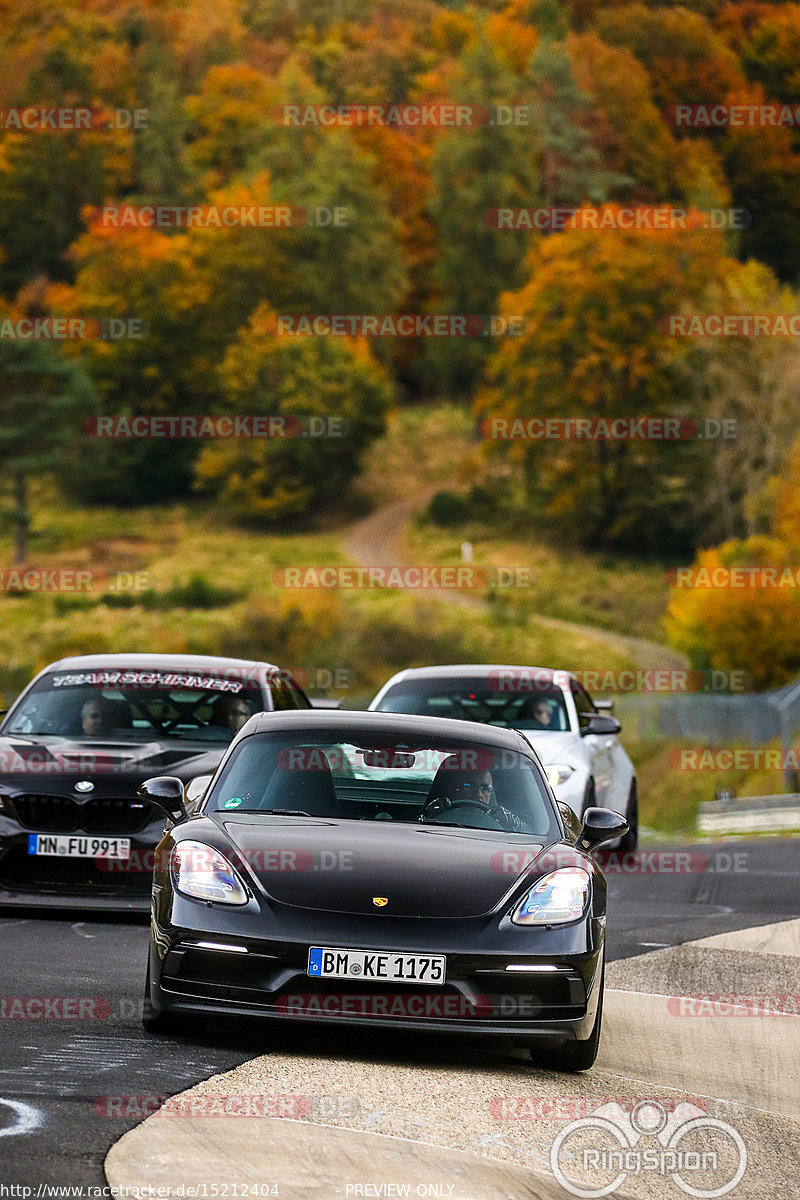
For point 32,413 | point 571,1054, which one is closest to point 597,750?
point 571,1054

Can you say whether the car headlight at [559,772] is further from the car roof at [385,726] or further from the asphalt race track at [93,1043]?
the car roof at [385,726]

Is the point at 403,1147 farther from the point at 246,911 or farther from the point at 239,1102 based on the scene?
the point at 246,911

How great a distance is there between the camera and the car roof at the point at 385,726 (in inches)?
331

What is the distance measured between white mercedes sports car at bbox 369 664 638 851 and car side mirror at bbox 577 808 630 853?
21.7ft

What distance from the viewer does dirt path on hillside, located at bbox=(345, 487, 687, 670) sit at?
229 ft

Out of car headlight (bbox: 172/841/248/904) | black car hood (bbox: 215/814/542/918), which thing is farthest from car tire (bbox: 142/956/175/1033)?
black car hood (bbox: 215/814/542/918)

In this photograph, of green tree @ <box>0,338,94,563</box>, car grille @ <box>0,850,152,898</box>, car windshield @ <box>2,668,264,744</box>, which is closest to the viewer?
car grille @ <box>0,850,152,898</box>

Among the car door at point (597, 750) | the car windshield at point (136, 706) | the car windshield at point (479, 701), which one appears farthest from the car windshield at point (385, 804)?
the car windshield at point (479, 701)

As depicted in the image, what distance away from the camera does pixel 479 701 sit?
16.0 meters

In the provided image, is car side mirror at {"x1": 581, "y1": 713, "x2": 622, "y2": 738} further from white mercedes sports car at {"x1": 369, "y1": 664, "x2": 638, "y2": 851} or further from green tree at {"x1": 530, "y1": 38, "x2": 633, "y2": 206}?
green tree at {"x1": 530, "y1": 38, "x2": 633, "y2": 206}

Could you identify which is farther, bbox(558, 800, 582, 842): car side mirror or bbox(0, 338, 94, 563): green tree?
bbox(0, 338, 94, 563): green tree

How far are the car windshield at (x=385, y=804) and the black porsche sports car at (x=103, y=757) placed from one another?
9.81 feet

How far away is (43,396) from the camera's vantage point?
9206 centimetres

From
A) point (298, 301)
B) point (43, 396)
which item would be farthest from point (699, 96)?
point (43, 396)
